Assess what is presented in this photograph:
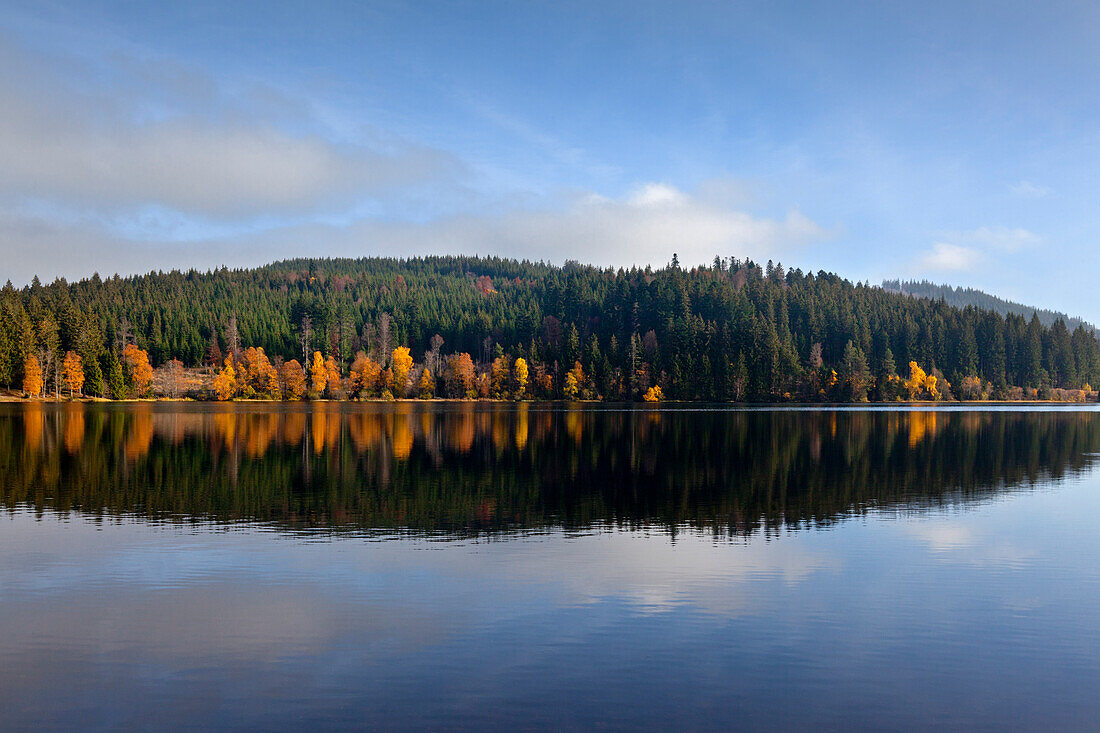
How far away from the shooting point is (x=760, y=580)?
18266 mm

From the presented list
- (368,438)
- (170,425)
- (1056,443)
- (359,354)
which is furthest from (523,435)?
(359,354)

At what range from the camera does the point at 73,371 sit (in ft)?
454

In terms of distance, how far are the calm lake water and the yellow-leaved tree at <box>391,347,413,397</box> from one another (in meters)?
145

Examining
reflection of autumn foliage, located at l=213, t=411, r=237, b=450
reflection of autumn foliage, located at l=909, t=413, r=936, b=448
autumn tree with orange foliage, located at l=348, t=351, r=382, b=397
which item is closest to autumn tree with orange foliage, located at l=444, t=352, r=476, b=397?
autumn tree with orange foliage, located at l=348, t=351, r=382, b=397

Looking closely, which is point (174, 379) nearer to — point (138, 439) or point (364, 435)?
point (138, 439)

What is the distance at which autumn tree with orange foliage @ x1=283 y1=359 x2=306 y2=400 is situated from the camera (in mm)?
172125

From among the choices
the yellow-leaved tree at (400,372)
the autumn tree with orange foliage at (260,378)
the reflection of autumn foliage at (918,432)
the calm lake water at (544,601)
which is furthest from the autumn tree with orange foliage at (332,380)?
the calm lake water at (544,601)

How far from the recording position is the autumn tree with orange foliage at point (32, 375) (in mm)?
130500

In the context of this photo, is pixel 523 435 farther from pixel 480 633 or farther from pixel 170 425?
Answer: pixel 480 633

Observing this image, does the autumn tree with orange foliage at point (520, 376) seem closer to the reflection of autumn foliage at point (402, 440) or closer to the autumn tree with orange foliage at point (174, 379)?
the autumn tree with orange foliage at point (174, 379)

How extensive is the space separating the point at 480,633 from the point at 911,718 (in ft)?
25.2

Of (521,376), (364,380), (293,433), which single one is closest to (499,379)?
(521,376)

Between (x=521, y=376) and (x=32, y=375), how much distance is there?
4030 inches

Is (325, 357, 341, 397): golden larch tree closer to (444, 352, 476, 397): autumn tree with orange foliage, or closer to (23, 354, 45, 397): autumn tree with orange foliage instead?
(444, 352, 476, 397): autumn tree with orange foliage
